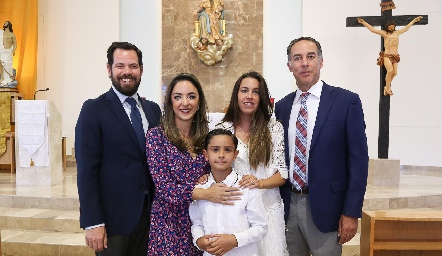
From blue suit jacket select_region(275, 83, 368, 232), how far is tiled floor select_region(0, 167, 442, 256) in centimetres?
165

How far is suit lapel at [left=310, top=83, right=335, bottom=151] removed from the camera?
192cm

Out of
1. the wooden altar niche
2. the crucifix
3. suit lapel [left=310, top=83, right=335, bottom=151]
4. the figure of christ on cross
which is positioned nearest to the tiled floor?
the wooden altar niche

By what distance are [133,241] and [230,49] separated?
5.69 m

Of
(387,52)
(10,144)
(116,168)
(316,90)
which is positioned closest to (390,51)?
(387,52)

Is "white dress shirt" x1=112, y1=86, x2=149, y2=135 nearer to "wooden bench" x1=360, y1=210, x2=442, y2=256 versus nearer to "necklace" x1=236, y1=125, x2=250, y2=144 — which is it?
"necklace" x1=236, y1=125, x2=250, y2=144

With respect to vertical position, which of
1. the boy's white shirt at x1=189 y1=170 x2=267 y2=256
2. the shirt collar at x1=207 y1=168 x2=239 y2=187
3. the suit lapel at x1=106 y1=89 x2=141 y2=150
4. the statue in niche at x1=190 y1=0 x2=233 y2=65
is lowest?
the boy's white shirt at x1=189 y1=170 x2=267 y2=256

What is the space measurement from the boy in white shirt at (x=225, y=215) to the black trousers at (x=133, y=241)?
11.6 inches

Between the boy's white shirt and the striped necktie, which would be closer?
the boy's white shirt

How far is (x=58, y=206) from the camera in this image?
13.9 ft

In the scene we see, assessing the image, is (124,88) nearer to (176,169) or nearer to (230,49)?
(176,169)

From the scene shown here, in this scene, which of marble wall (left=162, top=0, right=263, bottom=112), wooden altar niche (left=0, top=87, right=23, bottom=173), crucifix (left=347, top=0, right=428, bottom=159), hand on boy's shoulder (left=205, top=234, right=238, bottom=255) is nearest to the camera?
hand on boy's shoulder (left=205, top=234, right=238, bottom=255)

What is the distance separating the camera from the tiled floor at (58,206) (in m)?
3.48

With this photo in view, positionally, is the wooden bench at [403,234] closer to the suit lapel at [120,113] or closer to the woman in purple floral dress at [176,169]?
the woman in purple floral dress at [176,169]

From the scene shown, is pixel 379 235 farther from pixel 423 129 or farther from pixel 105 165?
pixel 423 129
